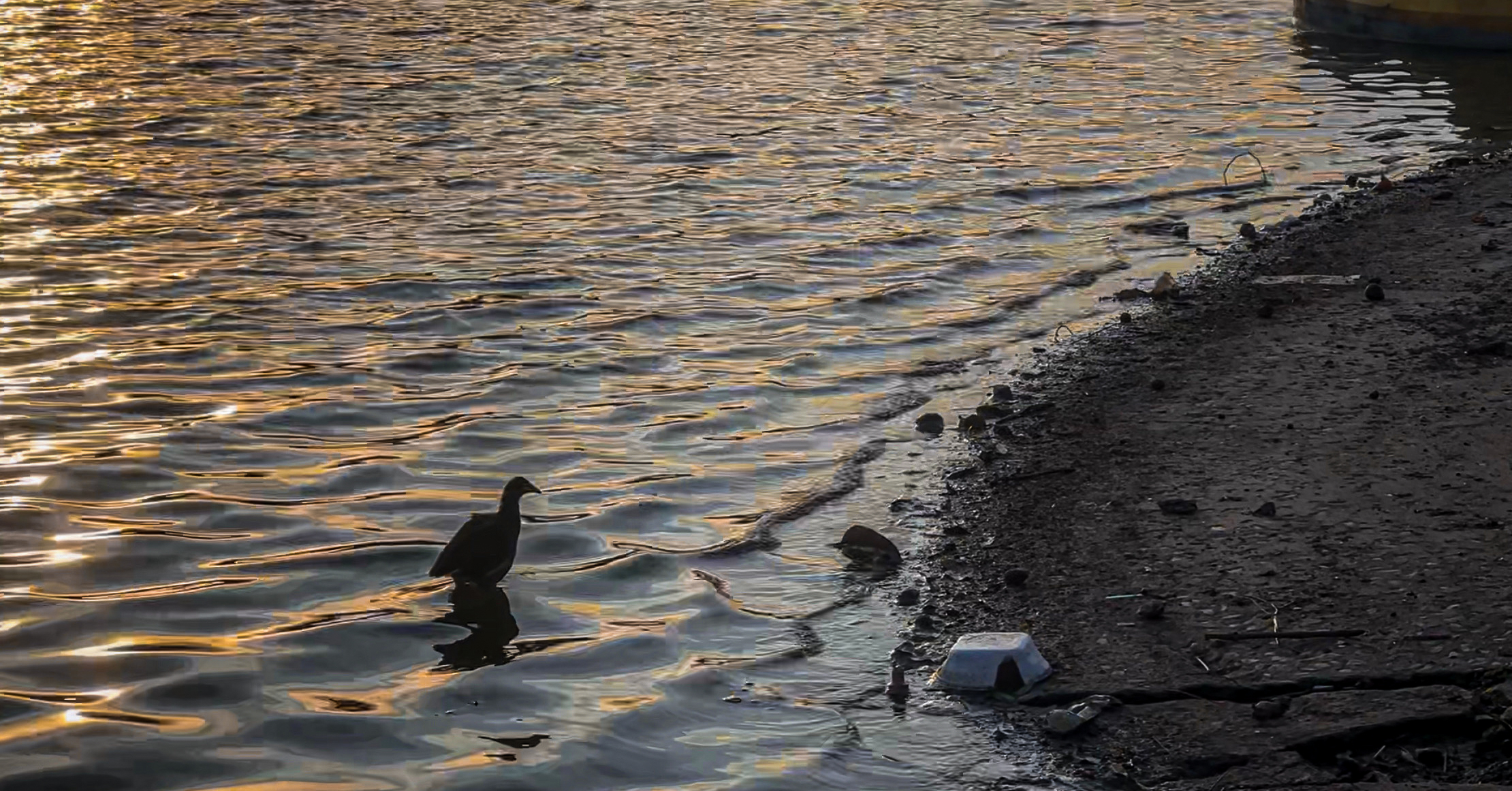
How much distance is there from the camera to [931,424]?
921cm

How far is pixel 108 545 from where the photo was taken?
7.58 meters

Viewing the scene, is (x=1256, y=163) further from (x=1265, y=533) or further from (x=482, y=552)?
(x=482, y=552)

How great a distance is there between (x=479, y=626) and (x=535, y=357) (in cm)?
410

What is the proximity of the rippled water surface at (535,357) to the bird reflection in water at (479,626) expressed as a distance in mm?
25

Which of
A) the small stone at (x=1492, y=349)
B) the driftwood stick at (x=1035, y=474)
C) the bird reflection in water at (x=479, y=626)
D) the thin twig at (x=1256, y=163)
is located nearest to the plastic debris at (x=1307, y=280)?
the small stone at (x=1492, y=349)

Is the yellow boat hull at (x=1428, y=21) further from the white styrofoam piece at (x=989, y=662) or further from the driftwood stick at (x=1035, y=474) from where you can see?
the white styrofoam piece at (x=989, y=662)

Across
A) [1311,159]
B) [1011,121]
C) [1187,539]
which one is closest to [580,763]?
[1187,539]

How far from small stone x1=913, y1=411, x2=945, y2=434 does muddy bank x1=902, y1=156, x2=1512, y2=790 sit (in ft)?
0.78

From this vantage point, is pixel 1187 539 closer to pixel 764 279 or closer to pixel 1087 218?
pixel 764 279

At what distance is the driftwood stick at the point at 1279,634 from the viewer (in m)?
6.09

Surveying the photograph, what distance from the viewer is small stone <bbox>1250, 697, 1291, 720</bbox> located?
5637mm

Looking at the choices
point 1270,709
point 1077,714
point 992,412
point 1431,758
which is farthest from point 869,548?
point 1431,758

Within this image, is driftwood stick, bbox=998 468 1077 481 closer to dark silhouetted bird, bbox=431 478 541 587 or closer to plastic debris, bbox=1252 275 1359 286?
dark silhouetted bird, bbox=431 478 541 587

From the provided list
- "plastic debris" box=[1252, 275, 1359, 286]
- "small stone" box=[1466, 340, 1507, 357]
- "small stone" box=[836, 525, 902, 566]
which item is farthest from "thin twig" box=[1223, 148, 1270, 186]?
"small stone" box=[836, 525, 902, 566]
